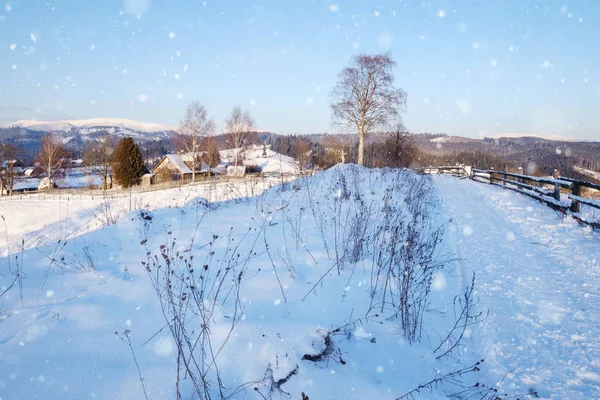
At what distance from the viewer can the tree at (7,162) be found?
35.8 meters

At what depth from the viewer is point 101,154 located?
1510 inches

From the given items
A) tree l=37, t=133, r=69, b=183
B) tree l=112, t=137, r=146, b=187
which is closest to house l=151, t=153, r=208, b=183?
tree l=112, t=137, r=146, b=187

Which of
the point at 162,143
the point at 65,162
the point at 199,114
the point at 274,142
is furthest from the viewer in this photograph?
the point at 162,143

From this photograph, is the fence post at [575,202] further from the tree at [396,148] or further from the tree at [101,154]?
the tree at [101,154]

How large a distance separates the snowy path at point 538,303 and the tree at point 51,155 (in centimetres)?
4898

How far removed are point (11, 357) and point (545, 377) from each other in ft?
11.1

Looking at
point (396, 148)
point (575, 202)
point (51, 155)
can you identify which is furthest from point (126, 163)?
point (575, 202)

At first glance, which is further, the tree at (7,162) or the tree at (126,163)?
the tree at (126,163)

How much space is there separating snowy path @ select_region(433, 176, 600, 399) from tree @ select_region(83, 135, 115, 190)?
42072 millimetres

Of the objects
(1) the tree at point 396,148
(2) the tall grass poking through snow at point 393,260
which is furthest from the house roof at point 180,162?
(2) the tall grass poking through snow at point 393,260

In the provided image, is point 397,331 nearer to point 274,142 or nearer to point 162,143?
point 274,142

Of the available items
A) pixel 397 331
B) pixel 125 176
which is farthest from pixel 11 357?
pixel 125 176

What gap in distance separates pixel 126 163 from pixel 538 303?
4538cm

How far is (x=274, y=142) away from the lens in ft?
421
